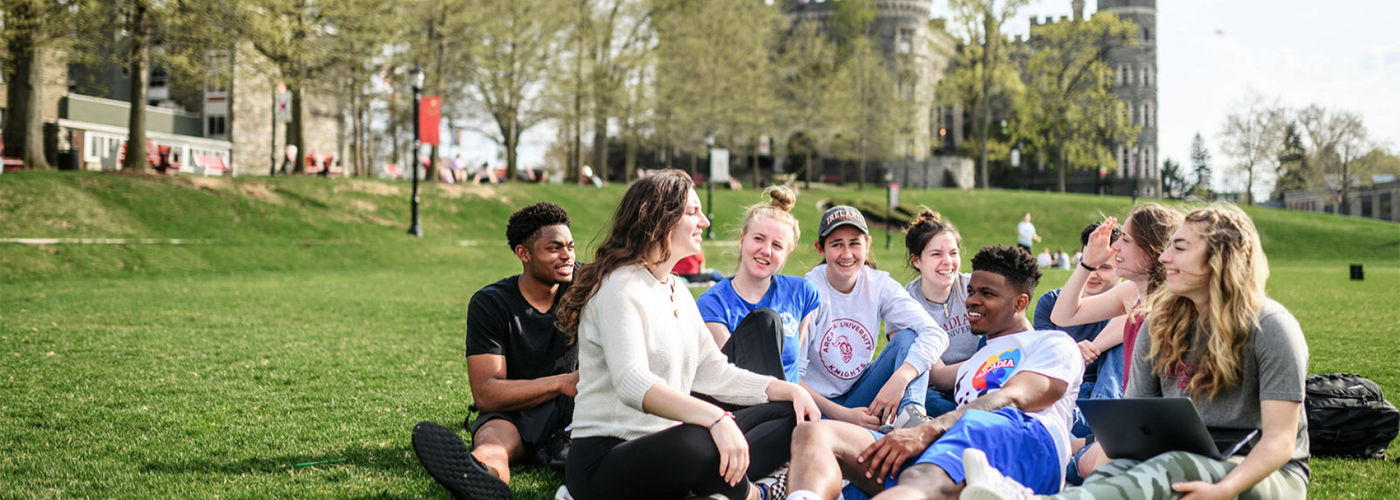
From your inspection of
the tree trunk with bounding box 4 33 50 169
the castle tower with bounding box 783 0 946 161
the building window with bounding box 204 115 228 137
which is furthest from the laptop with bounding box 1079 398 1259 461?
the castle tower with bounding box 783 0 946 161

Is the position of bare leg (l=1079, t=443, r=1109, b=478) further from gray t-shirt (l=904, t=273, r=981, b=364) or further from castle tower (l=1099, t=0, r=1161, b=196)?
castle tower (l=1099, t=0, r=1161, b=196)

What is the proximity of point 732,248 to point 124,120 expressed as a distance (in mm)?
51811

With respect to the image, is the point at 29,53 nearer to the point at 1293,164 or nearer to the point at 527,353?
the point at 527,353

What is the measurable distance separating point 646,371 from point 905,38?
226ft

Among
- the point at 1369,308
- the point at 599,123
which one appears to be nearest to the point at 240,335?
the point at 1369,308

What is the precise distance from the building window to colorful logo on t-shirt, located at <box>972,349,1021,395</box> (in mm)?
56247

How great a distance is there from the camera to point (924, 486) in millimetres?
3105

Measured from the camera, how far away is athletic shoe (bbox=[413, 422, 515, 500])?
3686 millimetres

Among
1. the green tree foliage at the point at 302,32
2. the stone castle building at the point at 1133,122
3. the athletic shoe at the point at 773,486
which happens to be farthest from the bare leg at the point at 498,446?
the stone castle building at the point at 1133,122

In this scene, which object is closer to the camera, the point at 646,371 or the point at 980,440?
the point at 646,371

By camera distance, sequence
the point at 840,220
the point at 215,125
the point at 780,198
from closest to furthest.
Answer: the point at 840,220
the point at 780,198
the point at 215,125

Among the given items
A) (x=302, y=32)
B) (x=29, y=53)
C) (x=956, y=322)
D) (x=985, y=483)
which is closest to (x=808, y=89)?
(x=302, y=32)

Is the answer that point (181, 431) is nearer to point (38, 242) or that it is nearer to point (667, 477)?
point (667, 477)

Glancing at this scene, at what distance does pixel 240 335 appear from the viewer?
32.8 feet
